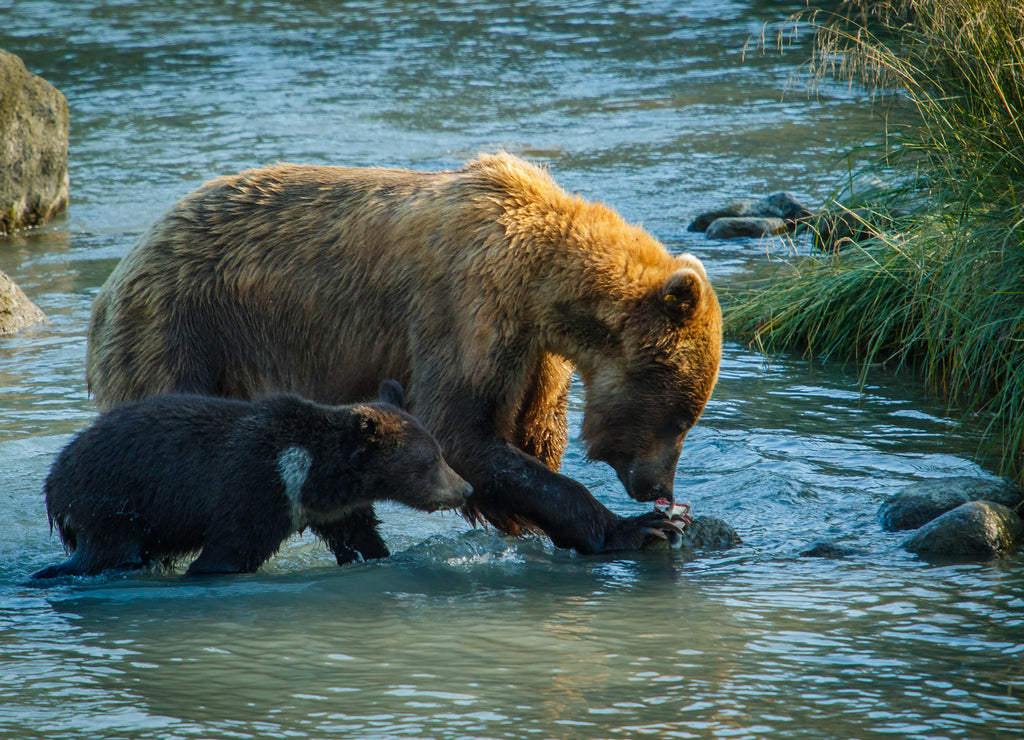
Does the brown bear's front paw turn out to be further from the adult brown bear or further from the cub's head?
the cub's head

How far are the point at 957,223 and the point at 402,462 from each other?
11.8 feet

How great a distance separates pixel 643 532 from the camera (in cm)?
579

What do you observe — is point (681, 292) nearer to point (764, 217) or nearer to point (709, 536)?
point (709, 536)

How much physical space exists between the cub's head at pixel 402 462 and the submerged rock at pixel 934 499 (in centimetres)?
205

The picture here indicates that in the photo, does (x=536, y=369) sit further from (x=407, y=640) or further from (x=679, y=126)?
(x=679, y=126)

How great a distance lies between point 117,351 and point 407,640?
95.8 inches

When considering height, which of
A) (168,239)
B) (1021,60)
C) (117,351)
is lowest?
(117,351)

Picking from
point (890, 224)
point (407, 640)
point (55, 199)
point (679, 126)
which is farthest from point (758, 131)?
point (407, 640)

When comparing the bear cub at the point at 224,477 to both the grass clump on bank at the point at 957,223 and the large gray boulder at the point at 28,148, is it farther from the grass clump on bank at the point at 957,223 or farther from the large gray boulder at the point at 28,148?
the large gray boulder at the point at 28,148

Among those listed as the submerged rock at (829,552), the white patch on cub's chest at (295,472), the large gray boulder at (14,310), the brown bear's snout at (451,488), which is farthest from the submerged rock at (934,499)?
the large gray boulder at (14,310)

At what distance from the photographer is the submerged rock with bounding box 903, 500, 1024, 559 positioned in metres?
5.48

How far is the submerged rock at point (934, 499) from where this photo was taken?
5914 mm

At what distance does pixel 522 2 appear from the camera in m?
25.9

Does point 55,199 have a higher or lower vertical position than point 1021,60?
lower
